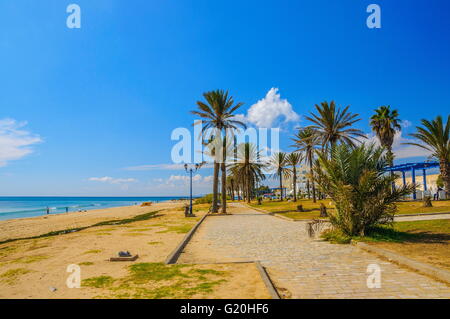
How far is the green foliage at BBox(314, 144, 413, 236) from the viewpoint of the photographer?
9875 mm

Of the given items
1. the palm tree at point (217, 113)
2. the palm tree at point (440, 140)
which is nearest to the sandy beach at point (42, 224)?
the palm tree at point (217, 113)

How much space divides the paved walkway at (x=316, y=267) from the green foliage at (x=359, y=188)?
1335 millimetres

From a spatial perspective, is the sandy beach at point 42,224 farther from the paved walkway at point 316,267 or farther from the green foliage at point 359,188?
the green foliage at point 359,188

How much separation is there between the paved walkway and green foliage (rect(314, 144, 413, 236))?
1.34m

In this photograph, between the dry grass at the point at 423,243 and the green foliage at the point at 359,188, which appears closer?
the dry grass at the point at 423,243

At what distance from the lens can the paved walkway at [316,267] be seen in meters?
4.89

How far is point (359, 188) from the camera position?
32.9 feet

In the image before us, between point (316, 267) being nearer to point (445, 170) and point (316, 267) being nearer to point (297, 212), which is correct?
point (297, 212)

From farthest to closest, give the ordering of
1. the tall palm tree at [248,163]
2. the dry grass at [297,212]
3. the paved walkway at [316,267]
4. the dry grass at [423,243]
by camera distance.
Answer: the tall palm tree at [248,163], the dry grass at [297,212], the dry grass at [423,243], the paved walkway at [316,267]

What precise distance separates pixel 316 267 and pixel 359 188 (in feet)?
15.1

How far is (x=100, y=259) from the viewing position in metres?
8.38

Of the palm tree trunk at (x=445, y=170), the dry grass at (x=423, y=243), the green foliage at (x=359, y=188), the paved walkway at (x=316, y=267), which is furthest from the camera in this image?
the palm tree trunk at (x=445, y=170)

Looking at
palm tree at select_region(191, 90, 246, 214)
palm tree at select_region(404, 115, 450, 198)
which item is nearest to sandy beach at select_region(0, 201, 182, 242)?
palm tree at select_region(191, 90, 246, 214)
